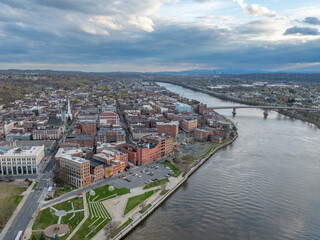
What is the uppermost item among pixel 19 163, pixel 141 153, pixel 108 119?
pixel 108 119

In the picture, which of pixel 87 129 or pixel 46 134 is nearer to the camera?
pixel 46 134

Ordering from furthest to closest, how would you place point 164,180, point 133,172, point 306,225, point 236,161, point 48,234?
point 236,161, point 133,172, point 164,180, point 306,225, point 48,234

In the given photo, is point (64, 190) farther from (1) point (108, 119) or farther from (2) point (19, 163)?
(1) point (108, 119)

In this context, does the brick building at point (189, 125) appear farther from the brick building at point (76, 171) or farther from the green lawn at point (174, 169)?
the brick building at point (76, 171)

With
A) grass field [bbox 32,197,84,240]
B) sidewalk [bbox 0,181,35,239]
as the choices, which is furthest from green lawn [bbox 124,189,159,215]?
sidewalk [bbox 0,181,35,239]

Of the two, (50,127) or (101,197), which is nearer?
(101,197)

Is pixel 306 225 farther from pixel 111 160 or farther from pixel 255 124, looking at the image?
pixel 255 124

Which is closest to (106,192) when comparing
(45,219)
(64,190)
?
(64,190)

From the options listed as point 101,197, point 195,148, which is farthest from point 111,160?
point 195,148
